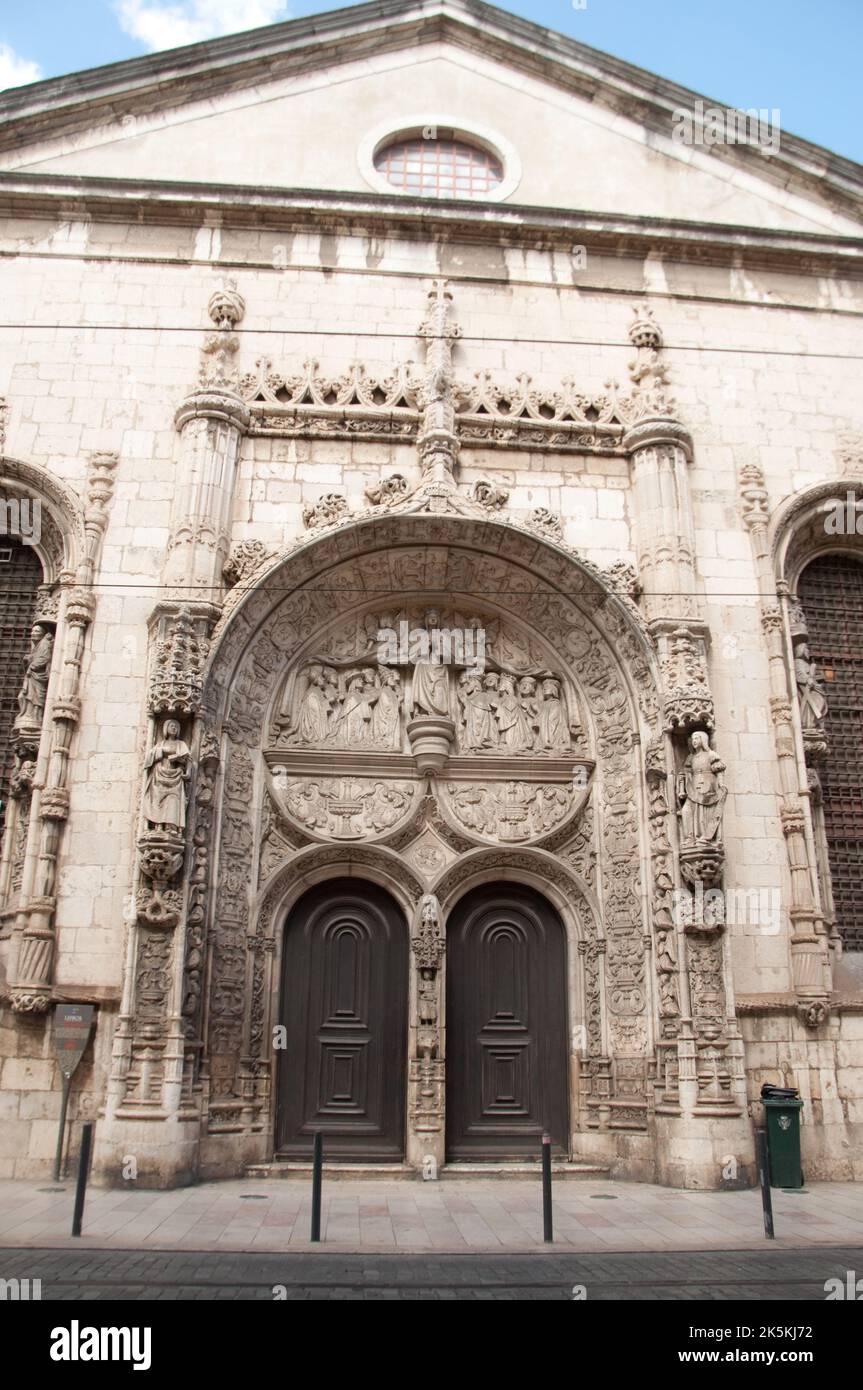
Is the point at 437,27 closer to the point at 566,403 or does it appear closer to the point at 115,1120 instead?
the point at 566,403

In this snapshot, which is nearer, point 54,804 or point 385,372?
point 54,804

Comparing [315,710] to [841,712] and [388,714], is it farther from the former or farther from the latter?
[841,712]

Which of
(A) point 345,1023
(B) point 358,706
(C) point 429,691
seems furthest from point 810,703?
(A) point 345,1023

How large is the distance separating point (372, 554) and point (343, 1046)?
617cm

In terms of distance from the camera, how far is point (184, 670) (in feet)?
38.4

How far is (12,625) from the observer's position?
13469 mm

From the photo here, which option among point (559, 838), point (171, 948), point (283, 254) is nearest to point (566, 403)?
point (283, 254)

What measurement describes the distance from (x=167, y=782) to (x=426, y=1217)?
5.08 meters

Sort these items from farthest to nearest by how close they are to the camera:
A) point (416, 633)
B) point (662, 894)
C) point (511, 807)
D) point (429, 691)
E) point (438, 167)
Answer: point (438, 167) → point (416, 633) → point (429, 691) → point (511, 807) → point (662, 894)

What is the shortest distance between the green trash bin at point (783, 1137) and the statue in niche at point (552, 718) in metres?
4.90

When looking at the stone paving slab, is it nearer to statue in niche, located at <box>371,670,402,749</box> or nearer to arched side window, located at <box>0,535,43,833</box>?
arched side window, located at <box>0,535,43,833</box>

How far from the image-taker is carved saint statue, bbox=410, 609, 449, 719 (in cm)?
1317

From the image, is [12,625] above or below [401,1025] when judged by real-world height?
above

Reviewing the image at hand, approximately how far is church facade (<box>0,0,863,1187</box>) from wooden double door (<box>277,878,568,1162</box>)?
2.0 inches
